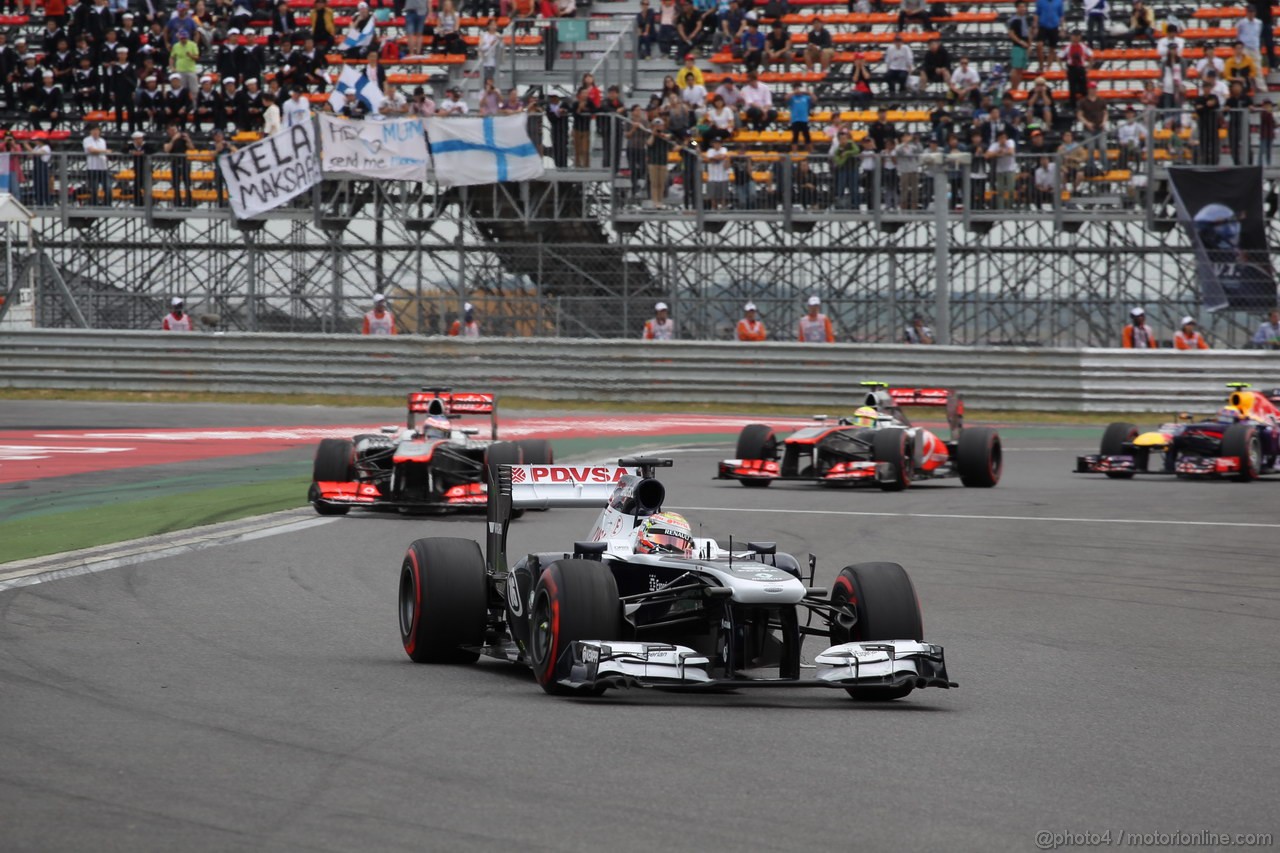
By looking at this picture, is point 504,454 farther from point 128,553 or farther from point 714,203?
point 714,203

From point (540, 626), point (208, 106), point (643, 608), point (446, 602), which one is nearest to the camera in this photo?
point (540, 626)

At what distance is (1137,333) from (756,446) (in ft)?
32.4

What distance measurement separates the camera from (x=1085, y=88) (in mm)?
31188

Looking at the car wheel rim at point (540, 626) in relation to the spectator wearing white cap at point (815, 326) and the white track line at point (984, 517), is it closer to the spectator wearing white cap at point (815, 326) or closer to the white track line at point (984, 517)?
the white track line at point (984, 517)

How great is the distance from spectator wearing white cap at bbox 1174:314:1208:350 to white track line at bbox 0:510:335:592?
16.1 m

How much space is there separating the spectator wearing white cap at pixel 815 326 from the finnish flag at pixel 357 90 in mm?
9440

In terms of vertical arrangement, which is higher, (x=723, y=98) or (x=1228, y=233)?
(x=723, y=98)

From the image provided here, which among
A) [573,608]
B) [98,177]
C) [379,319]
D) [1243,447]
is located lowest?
[1243,447]

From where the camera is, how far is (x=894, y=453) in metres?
18.8

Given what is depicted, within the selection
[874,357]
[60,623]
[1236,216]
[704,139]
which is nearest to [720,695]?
[60,623]

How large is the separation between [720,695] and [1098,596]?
4476mm

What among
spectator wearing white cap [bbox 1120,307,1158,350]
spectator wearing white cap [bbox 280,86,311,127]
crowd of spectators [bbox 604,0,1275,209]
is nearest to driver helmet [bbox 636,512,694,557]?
spectator wearing white cap [bbox 1120,307,1158,350]

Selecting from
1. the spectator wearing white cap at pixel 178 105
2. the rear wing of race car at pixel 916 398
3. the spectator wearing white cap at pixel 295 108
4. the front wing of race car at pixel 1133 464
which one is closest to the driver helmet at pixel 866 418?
the rear wing of race car at pixel 916 398

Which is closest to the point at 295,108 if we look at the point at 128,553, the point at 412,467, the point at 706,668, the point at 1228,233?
the point at 1228,233
